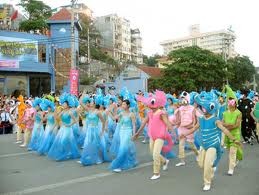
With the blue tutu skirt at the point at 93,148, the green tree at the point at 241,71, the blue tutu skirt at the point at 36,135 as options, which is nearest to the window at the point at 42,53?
the blue tutu skirt at the point at 36,135

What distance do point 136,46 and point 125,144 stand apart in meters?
116

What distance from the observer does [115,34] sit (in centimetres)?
10612

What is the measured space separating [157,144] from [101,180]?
52.8 inches

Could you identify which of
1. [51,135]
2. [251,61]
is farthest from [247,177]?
[251,61]

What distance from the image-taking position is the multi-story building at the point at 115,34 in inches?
4070

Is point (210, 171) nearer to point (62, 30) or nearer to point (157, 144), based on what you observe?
point (157, 144)

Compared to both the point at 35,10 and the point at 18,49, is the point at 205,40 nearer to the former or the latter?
the point at 35,10

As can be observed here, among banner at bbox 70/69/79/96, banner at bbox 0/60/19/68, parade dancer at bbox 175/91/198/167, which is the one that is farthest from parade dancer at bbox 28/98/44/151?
banner at bbox 0/60/19/68

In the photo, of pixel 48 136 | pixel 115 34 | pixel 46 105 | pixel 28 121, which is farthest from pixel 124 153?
pixel 115 34

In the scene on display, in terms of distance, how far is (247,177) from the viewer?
8820 mm

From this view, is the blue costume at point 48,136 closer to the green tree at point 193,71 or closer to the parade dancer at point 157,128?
the parade dancer at point 157,128

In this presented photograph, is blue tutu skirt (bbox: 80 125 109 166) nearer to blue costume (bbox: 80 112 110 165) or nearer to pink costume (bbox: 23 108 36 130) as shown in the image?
blue costume (bbox: 80 112 110 165)

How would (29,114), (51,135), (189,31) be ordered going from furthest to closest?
(189,31)
(29,114)
(51,135)

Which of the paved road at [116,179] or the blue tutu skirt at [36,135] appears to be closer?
the paved road at [116,179]
